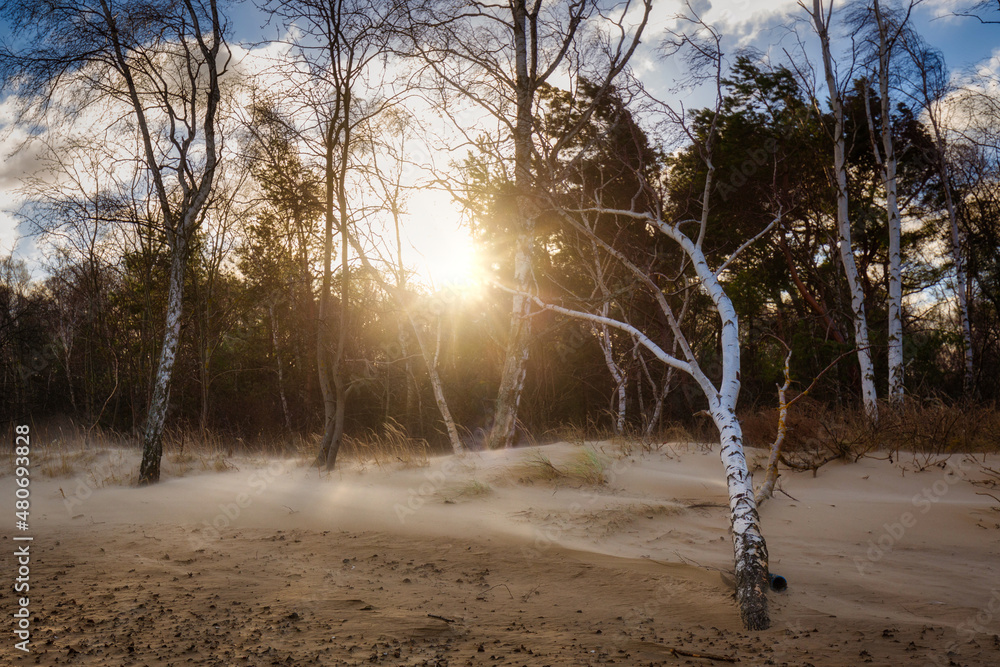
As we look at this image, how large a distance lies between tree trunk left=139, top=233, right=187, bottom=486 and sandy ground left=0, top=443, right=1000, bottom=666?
447mm

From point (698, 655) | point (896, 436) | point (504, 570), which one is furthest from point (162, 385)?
point (896, 436)

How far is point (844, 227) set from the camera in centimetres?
1155

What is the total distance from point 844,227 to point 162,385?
1237cm

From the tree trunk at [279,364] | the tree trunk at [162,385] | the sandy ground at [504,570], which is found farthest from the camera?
the tree trunk at [279,364]

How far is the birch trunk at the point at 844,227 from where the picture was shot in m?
11.1

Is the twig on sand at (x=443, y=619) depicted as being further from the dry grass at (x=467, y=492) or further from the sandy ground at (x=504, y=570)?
the dry grass at (x=467, y=492)

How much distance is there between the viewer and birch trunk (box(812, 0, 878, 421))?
11.1m

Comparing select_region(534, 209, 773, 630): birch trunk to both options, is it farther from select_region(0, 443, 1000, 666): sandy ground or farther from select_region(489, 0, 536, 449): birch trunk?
select_region(489, 0, 536, 449): birch trunk

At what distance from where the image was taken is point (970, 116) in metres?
14.3

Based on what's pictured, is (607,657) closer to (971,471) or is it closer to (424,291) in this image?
(971,471)

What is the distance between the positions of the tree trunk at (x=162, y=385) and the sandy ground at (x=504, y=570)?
1.47ft

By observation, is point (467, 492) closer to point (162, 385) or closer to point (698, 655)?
point (698, 655)

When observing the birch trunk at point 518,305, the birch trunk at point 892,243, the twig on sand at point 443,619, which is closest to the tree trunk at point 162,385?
the birch trunk at point 518,305

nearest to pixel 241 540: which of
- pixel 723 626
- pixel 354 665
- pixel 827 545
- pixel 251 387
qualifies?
pixel 354 665
